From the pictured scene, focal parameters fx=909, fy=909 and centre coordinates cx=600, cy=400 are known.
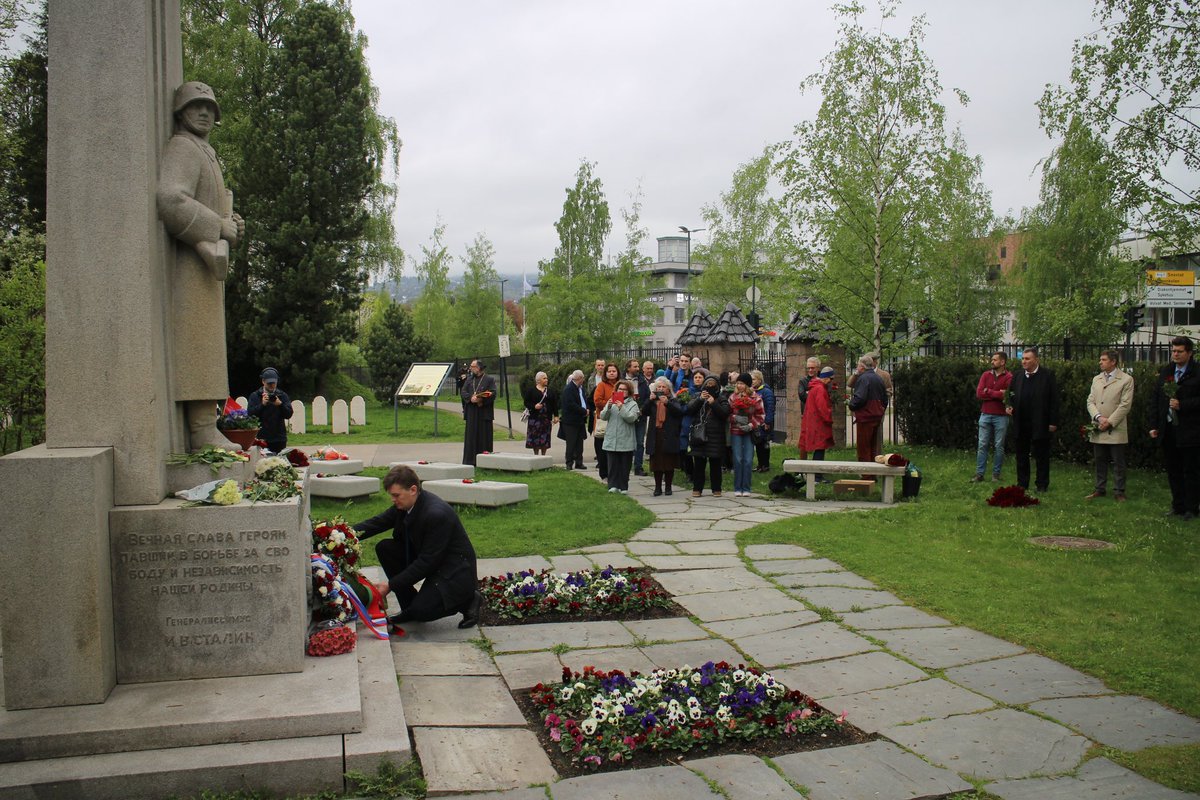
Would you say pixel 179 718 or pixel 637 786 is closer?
pixel 637 786

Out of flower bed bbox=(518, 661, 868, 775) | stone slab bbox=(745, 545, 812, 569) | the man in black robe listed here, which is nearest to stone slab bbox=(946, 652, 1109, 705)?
flower bed bbox=(518, 661, 868, 775)

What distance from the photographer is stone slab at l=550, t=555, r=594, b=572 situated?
26.9 feet

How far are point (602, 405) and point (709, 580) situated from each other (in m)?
7.63

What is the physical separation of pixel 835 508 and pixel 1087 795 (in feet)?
25.4

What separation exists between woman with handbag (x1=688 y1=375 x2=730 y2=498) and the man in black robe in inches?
159

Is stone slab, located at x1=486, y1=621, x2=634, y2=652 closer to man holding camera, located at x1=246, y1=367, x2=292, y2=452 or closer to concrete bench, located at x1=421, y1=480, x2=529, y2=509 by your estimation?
concrete bench, located at x1=421, y1=480, x2=529, y2=509

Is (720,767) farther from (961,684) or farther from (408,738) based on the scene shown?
(961,684)

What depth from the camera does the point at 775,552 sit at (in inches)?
355

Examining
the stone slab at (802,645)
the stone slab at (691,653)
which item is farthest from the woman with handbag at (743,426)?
the stone slab at (691,653)

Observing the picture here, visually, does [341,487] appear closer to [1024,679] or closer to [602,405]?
[602,405]

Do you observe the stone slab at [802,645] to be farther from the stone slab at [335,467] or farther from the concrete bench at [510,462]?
the concrete bench at [510,462]

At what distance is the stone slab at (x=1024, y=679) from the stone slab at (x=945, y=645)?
122 mm

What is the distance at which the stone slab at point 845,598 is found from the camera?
23.3ft

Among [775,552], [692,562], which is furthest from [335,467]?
[775,552]
